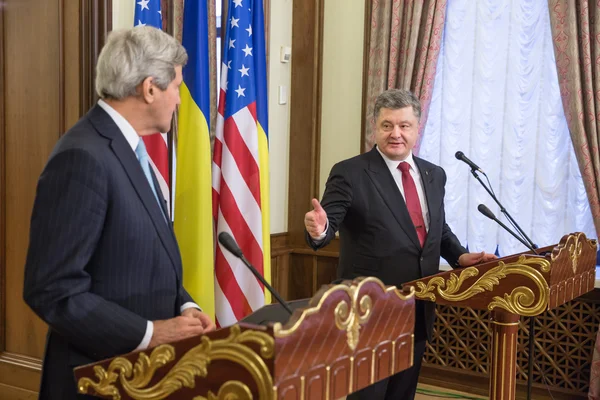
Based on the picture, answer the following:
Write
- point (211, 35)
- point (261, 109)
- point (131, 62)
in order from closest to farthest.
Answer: point (131, 62) < point (261, 109) < point (211, 35)

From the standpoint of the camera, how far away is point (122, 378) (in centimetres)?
149

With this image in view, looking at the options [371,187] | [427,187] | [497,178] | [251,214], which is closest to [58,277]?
[371,187]

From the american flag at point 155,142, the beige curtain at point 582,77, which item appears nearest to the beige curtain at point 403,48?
the beige curtain at point 582,77

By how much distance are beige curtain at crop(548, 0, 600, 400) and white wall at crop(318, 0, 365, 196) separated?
1.37 metres

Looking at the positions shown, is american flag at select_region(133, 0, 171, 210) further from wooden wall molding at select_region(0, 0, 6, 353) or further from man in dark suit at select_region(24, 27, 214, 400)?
man in dark suit at select_region(24, 27, 214, 400)

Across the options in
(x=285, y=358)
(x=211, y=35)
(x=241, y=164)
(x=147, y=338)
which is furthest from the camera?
(x=211, y=35)

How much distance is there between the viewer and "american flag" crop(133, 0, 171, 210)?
3295 mm

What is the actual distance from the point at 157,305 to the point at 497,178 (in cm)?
332

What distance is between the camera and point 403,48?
4.74m

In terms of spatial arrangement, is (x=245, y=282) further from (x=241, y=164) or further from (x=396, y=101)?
(x=396, y=101)

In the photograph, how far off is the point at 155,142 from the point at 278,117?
185cm

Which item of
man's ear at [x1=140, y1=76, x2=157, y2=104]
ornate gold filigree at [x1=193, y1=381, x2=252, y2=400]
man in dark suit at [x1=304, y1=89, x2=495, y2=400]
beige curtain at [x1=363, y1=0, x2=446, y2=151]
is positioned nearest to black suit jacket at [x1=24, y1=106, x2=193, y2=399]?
man's ear at [x1=140, y1=76, x2=157, y2=104]

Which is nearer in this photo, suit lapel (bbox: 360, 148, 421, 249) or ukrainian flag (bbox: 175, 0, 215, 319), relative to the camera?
suit lapel (bbox: 360, 148, 421, 249)

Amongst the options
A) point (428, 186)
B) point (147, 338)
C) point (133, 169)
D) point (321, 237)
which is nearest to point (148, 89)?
point (133, 169)
